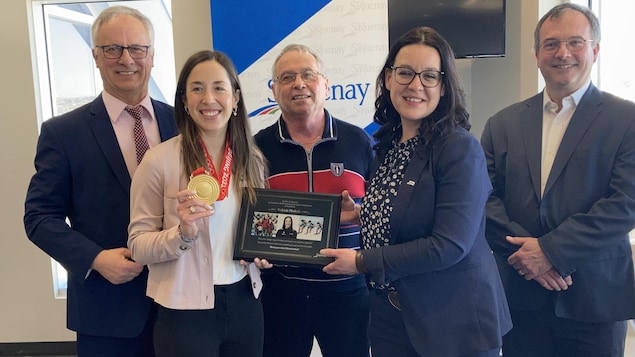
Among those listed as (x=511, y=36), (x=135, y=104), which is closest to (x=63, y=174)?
(x=135, y=104)

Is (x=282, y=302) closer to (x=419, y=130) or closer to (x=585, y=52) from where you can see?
(x=419, y=130)

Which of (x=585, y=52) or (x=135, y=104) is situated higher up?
(x=585, y=52)

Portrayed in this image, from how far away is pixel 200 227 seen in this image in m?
1.74

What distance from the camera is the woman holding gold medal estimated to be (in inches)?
66.4

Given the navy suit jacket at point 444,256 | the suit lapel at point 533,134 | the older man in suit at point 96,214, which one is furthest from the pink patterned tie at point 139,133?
the suit lapel at point 533,134

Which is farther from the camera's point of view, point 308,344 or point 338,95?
point 338,95

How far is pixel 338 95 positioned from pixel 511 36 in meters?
1.38

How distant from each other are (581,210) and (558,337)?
55 cm

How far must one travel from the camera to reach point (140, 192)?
1723mm

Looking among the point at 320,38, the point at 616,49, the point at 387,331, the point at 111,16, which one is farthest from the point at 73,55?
the point at 616,49

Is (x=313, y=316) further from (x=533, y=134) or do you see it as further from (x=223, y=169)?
(x=533, y=134)

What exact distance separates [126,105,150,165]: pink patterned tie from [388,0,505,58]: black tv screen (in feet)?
6.45

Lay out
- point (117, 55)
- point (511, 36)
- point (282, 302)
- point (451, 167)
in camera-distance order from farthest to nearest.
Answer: point (511, 36)
point (282, 302)
point (117, 55)
point (451, 167)

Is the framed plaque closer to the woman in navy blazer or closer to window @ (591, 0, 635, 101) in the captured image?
the woman in navy blazer
